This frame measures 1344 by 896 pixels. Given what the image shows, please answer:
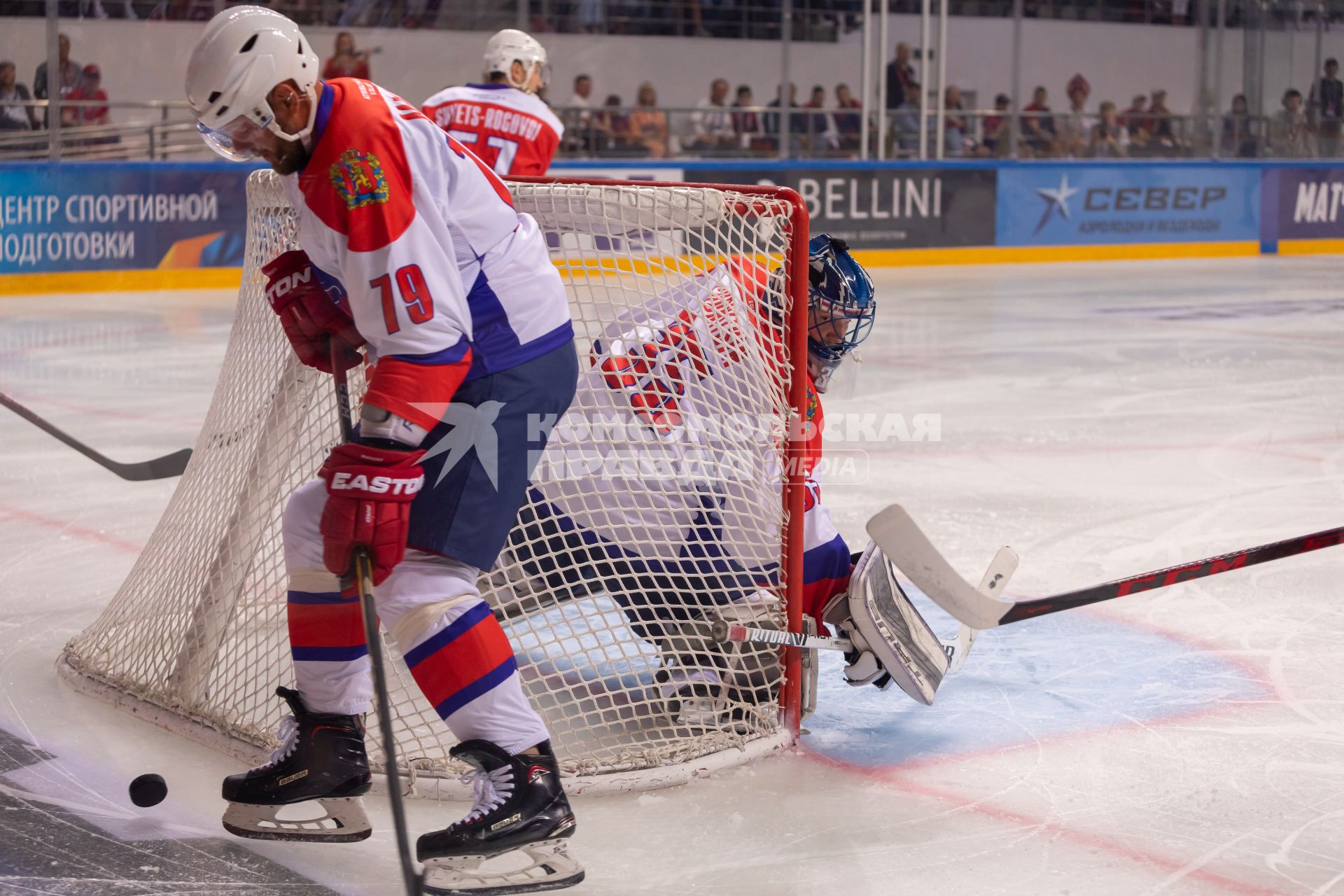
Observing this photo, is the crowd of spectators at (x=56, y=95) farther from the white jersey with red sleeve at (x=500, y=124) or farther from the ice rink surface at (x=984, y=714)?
the white jersey with red sleeve at (x=500, y=124)

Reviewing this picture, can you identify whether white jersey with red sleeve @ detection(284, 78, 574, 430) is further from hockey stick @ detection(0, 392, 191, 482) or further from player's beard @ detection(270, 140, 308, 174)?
hockey stick @ detection(0, 392, 191, 482)

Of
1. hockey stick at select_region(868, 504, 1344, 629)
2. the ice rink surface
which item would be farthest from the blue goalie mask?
the ice rink surface

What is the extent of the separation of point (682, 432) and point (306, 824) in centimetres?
89

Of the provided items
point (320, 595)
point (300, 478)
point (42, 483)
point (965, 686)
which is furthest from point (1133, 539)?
point (42, 483)

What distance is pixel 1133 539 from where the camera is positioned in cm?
385

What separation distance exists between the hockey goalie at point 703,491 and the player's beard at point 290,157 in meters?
0.77

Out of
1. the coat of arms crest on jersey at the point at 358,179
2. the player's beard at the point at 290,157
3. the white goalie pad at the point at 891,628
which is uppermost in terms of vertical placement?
the player's beard at the point at 290,157

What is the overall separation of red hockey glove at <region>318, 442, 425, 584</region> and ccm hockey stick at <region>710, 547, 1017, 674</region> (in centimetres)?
76

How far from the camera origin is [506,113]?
515cm

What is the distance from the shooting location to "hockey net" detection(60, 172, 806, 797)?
2.43 metres

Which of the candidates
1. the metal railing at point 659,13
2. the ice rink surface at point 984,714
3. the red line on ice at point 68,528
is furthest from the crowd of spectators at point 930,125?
the red line on ice at point 68,528

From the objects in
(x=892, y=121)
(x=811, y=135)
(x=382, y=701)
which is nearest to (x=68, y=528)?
(x=382, y=701)

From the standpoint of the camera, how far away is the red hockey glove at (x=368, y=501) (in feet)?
5.70

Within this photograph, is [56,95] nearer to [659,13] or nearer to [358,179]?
[659,13]
